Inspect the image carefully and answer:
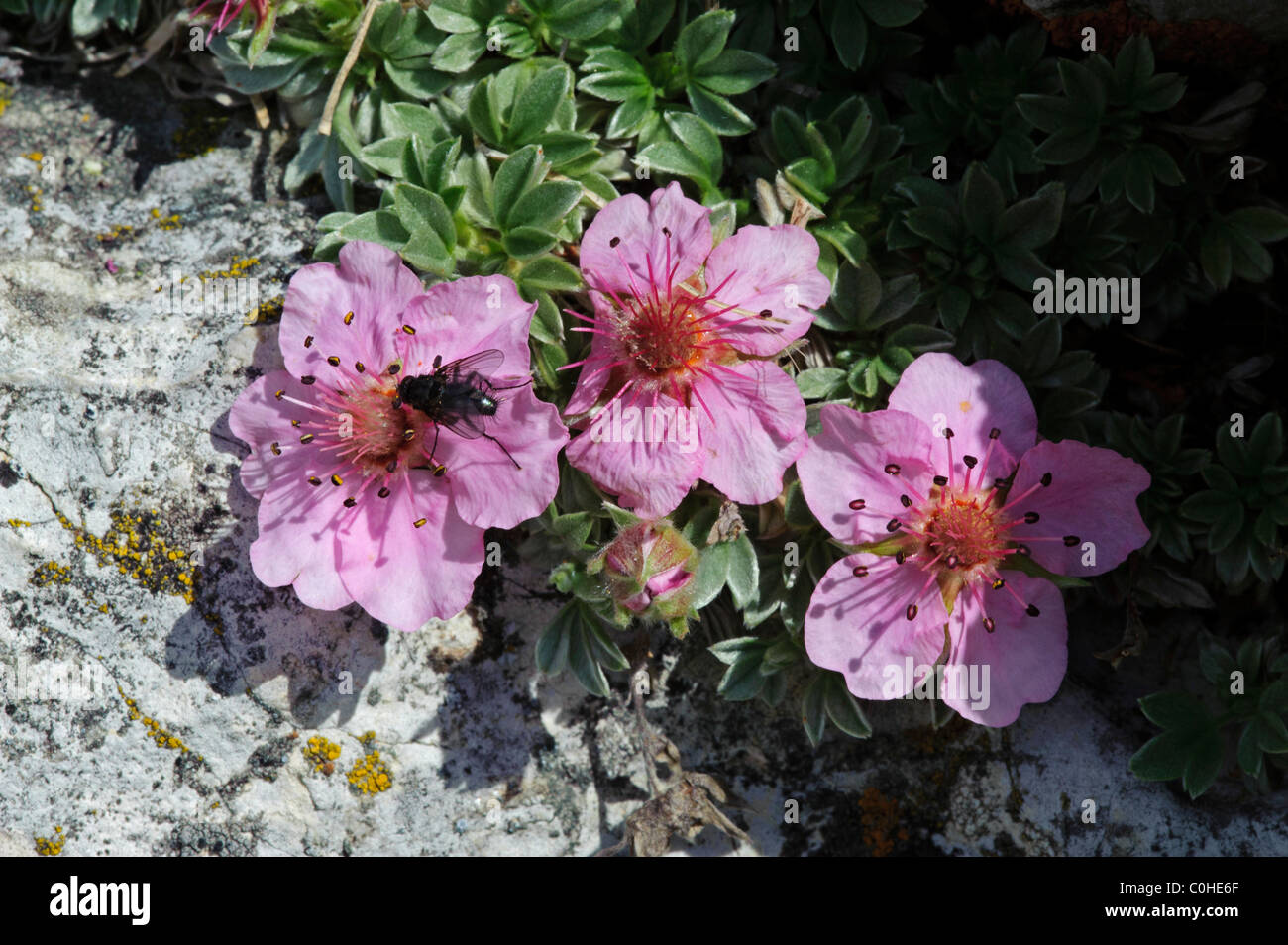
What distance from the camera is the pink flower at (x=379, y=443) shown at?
10.5 feet

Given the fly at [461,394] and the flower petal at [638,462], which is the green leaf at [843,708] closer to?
the flower petal at [638,462]

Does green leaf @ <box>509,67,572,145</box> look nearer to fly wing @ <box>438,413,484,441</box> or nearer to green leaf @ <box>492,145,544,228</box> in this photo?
green leaf @ <box>492,145,544,228</box>

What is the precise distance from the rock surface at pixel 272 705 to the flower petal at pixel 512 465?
0.55 meters

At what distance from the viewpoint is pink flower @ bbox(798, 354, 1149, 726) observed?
3.23 metres

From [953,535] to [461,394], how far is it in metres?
1.49

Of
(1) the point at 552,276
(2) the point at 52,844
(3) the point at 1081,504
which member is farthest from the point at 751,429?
(2) the point at 52,844

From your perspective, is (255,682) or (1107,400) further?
(1107,400)

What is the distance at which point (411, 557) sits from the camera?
10.8ft

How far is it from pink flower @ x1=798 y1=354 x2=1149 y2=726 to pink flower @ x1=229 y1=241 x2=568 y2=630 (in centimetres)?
95

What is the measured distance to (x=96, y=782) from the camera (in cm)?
353

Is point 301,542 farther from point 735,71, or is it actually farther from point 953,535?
point 735,71

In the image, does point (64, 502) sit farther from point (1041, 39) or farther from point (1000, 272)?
point (1041, 39)

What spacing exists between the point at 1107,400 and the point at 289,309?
285cm
